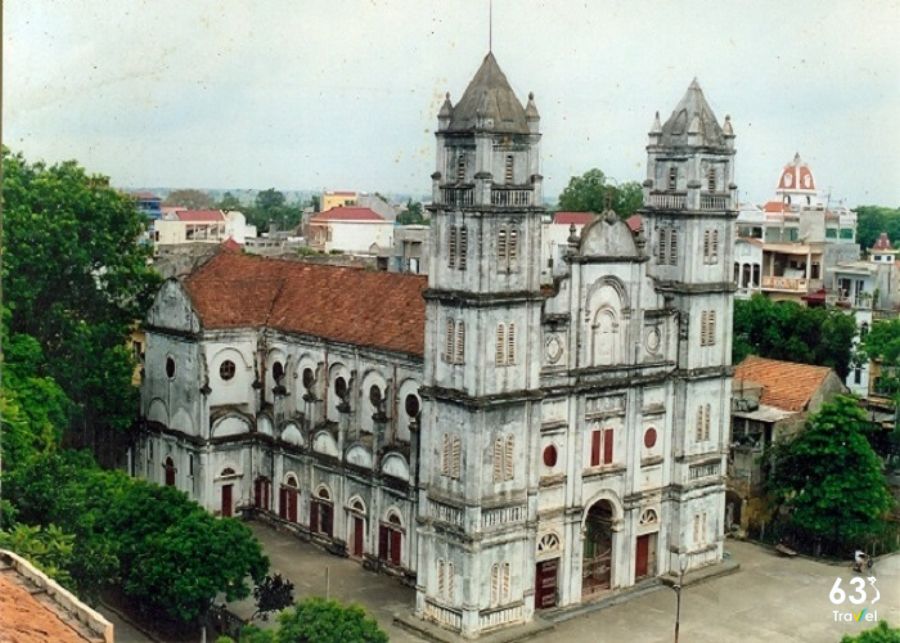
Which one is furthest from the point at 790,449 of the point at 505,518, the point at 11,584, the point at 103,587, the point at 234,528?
the point at 11,584

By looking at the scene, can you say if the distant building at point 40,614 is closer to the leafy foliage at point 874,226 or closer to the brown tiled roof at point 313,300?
the brown tiled roof at point 313,300

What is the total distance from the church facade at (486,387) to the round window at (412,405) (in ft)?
0.24

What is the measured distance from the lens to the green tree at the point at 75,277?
52375mm

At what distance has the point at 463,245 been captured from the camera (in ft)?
133

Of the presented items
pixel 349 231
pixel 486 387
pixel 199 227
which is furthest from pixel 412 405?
pixel 199 227

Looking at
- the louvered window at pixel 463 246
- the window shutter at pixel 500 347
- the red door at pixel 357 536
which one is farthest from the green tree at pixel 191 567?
the louvered window at pixel 463 246

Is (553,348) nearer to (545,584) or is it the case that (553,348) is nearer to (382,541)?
(545,584)

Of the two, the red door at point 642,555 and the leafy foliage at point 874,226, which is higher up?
the leafy foliage at point 874,226

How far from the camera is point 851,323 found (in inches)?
2884

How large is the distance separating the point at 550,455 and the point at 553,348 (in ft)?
12.5

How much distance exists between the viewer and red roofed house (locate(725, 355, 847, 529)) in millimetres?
54219

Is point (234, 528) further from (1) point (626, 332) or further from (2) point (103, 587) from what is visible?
(1) point (626, 332)

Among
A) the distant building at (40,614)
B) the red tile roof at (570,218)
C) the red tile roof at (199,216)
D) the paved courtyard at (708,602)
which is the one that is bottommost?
the paved courtyard at (708,602)

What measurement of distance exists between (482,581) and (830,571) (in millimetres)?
17230
